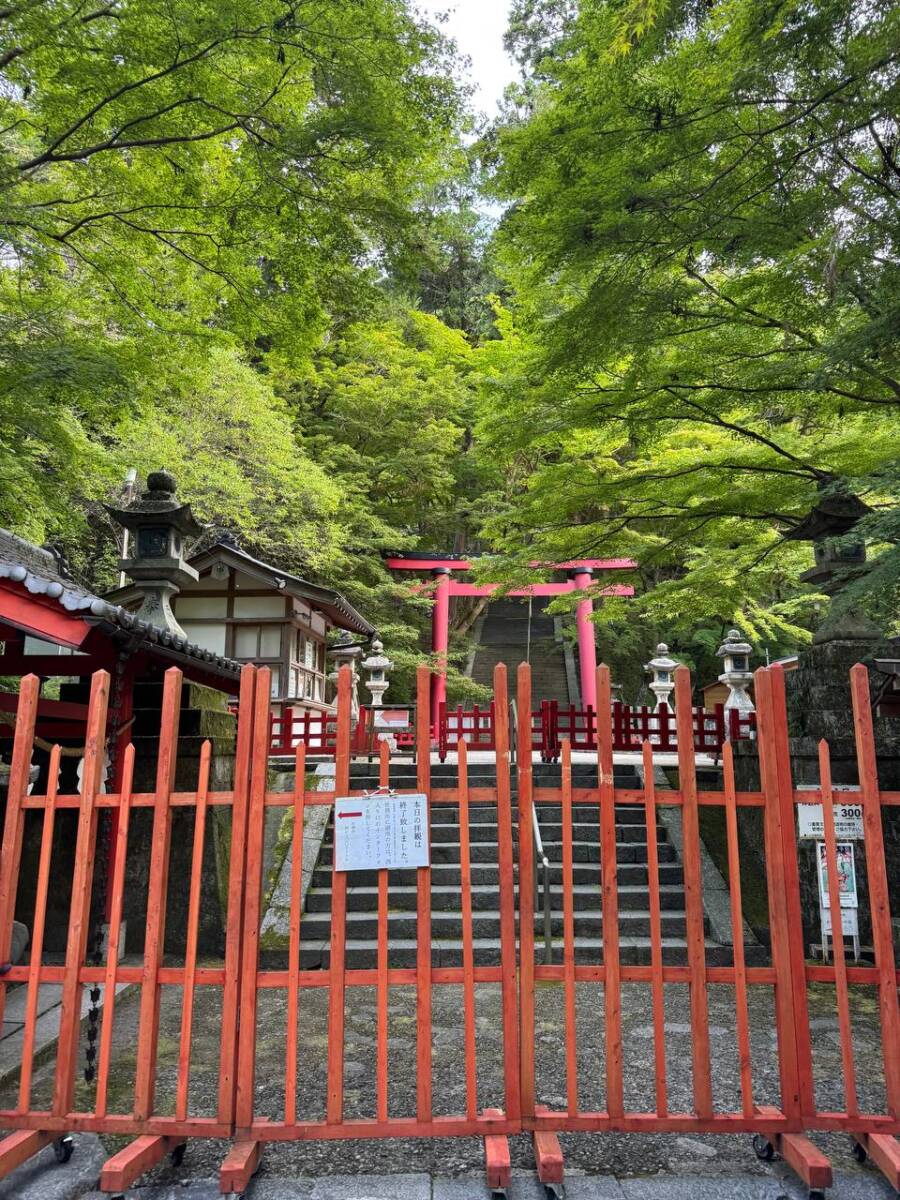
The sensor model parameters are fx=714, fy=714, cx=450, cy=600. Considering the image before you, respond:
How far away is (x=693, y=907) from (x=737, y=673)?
34.9ft

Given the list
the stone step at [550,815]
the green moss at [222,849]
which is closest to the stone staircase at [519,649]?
the stone step at [550,815]

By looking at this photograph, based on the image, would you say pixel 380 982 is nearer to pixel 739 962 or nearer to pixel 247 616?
pixel 739 962

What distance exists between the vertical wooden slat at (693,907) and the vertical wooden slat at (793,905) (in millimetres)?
369

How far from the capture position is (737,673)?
1291 centimetres

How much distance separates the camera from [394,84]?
622 centimetres

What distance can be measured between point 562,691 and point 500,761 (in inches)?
927

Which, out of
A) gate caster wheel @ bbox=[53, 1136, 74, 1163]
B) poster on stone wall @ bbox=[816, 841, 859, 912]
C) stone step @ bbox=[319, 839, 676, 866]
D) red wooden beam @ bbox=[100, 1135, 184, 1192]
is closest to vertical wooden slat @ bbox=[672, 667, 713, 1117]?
red wooden beam @ bbox=[100, 1135, 184, 1192]

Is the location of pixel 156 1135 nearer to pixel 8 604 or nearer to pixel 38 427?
pixel 8 604

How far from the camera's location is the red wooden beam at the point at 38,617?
13.9ft

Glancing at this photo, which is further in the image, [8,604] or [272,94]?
[272,94]

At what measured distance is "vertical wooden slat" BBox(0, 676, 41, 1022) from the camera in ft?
10.4

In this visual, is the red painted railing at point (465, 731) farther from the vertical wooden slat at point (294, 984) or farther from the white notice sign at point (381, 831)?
the vertical wooden slat at point (294, 984)

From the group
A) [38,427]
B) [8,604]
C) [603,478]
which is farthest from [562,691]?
[8,604]

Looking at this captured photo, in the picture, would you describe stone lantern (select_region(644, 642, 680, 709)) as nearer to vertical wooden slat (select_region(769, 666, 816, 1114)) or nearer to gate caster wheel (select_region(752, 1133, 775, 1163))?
vertical wooden slat (select_region(769, 666, 816, 1114))
